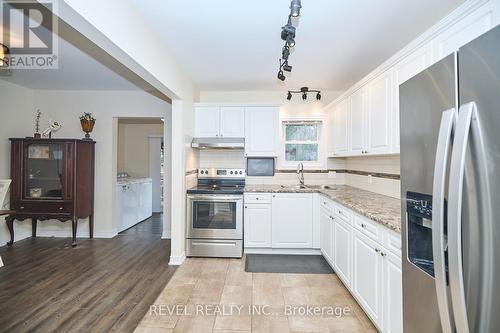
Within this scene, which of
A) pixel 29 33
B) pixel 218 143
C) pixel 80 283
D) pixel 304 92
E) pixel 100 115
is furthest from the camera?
pixel 100 115

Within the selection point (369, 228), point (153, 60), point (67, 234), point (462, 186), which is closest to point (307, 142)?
point (369, 228)

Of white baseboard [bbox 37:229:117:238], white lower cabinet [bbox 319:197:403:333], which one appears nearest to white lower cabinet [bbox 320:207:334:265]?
white lower cabinet [bbox 319:197:403:333]

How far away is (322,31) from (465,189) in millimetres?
2034

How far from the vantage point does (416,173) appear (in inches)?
44.5

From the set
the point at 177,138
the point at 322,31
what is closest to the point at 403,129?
the point at 322,31

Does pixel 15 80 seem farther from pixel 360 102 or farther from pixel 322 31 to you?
pixel 360 102

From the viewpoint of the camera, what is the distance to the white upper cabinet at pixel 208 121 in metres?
3.96

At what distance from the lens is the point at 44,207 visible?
3.90 metres

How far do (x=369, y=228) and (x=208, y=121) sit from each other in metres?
2.81

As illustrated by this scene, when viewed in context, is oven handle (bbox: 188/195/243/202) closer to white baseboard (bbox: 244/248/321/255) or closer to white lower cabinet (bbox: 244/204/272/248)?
white lower cabinet (bbox: 244/204/272/248)

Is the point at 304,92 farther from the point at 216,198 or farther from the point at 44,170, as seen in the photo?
the point at 44,170

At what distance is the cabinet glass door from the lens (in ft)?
13.0

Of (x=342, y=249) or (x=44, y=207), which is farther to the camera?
(x=44, y=207)

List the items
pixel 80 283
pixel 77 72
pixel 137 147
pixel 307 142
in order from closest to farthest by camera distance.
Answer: pixel 80 283, pixel 77 72, pixel 307 142, pixel 137 147
